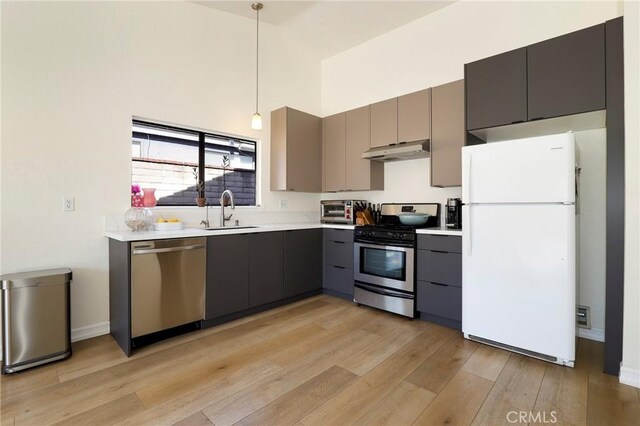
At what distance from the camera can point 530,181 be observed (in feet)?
7.48

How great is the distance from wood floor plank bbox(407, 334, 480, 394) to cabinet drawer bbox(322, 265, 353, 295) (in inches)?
50.9

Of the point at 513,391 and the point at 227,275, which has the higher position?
the point at 227,275

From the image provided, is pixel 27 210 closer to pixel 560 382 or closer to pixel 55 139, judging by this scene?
pixel 55 139

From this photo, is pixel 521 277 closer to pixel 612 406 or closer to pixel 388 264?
pixel 612 406

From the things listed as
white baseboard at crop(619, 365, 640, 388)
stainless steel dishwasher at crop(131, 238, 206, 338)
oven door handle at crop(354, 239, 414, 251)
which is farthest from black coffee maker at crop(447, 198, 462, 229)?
stainless steel dishwasher at crop(131, 238, 206, 338)

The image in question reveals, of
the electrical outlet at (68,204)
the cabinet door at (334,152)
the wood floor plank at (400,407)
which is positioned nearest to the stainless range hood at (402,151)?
the cabinet door at (334,152)

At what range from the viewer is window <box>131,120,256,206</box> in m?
3.13

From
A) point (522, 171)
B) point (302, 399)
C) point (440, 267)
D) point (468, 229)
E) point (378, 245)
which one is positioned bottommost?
point (302, 399)

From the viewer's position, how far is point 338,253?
3797mm

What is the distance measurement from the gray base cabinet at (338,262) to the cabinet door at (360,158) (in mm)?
661

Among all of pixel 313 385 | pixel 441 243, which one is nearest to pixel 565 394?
pixel 441 243

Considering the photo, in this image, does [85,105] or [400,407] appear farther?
[85,105]

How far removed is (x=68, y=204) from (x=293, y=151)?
2.35 meters

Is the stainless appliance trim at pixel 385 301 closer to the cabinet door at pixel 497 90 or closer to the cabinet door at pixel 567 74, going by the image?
the cabinet door at pixel 497 90
